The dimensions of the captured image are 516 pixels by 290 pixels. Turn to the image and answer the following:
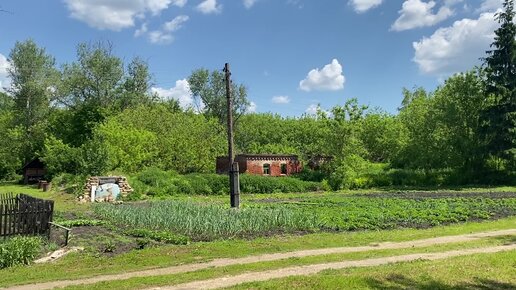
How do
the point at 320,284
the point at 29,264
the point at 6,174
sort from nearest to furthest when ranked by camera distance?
the point at 320,284
the point at 29,264
the point at 6,174

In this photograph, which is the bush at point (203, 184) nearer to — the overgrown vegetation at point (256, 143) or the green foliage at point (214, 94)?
the overgrown vegetation at point (256, 143)

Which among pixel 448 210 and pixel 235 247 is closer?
pixel 235 247

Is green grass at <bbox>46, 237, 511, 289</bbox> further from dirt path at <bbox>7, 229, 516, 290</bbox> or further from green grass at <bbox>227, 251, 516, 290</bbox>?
green grass at <bbox>227, 251, 516, 290</bbox>

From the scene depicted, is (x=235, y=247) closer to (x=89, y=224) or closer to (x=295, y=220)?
(x=295, y=220)

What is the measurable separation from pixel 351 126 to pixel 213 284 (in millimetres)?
39084

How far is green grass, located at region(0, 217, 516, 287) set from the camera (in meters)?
10.8

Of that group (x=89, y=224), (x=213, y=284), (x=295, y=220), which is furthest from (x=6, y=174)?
(x=213, y=284)

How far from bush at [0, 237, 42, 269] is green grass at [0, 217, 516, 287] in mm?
589

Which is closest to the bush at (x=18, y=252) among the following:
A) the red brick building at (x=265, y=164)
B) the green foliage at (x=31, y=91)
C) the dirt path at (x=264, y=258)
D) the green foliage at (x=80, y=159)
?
the dirt path at (x=264, y=258)

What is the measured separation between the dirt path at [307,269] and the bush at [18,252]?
547 centimetres

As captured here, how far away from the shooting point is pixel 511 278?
916 centimetres

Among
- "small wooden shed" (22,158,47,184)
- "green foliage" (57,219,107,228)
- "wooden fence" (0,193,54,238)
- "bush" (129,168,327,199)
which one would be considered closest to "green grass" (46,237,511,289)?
"wooden fence" (0,193,54,238)

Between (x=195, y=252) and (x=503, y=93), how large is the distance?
3873cm

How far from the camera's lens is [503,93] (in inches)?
1678
